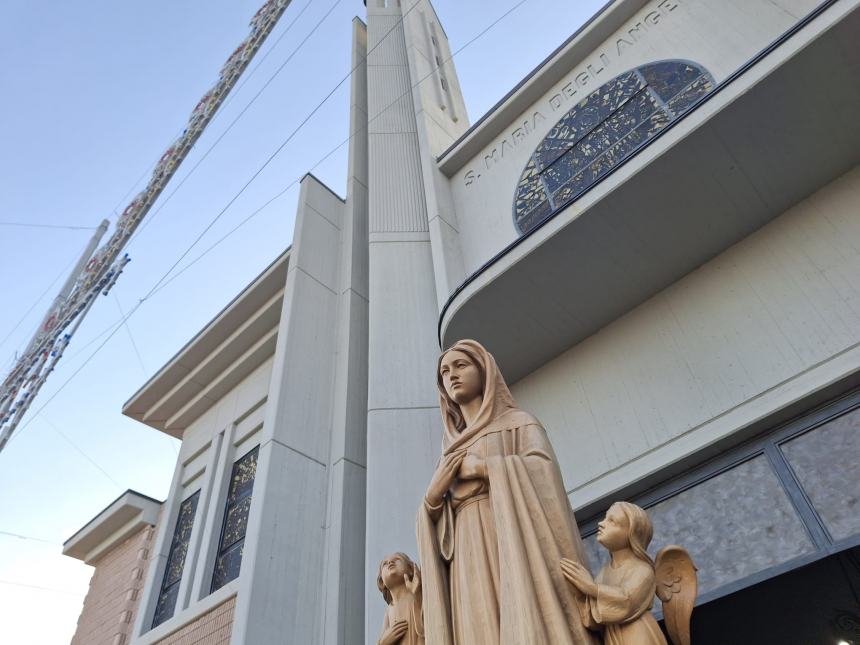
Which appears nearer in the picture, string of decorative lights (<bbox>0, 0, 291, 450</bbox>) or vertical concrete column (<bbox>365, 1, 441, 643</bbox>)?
vertical concrete column (<bbox>365, 1, 441, 643</bbox>)

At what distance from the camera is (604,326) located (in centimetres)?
691

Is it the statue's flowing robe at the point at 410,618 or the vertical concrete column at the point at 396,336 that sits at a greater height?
the vertical concrete column at the point at 396,336

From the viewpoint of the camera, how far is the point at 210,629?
27.3 ft

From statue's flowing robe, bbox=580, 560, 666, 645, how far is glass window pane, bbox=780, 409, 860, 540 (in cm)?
279

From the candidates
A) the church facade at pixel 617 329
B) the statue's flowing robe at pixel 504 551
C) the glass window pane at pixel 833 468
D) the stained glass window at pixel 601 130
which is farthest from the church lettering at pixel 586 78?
the statue's flowing robe at pixel 504 551

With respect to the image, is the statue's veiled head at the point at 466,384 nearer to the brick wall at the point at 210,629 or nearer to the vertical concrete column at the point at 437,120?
the vertical concrete column at the point at 437,120

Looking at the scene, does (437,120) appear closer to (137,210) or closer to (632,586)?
(632,586)

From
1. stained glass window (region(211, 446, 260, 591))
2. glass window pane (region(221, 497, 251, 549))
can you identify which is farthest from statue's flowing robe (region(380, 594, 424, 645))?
glass window pane (region(221, 497, 251, 549))

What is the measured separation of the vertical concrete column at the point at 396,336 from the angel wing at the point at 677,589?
3.32 m

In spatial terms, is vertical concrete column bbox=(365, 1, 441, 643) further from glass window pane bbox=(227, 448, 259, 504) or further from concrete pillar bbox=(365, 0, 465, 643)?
glass window pane bbox=(227, 448, 259, 504)

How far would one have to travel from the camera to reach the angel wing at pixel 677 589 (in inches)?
114

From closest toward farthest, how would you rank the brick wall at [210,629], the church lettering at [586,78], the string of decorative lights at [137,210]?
the brick wall at [210,629] → the church lettering at [586,78] → the string of decorative lights at [137,210]

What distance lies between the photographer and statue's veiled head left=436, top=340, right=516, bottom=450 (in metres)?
3.86

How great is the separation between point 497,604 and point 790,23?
7.07 m
